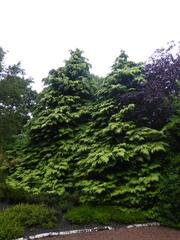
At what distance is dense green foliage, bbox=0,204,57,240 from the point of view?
9195 mm

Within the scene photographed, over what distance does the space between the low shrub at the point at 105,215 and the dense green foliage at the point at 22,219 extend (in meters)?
0.71

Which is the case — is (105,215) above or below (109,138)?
below

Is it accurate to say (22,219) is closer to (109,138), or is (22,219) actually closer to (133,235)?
(133,235)

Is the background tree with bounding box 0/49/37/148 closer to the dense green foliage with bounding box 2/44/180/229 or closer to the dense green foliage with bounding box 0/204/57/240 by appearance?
the dense green foliage with bounding box 2/44/180/229

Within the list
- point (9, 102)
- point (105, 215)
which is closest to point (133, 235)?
point (105, 215)

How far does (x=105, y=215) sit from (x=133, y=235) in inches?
53.0

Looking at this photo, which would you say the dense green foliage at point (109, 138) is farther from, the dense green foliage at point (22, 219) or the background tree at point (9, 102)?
the dense green foliage at point (22, 219)

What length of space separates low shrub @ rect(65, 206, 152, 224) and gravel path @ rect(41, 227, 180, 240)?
634mm

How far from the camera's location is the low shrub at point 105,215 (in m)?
10.8

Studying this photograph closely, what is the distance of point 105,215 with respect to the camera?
11.1m

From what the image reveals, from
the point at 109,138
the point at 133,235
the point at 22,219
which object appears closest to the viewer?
the point at 133,235

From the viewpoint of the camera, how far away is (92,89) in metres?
18.3

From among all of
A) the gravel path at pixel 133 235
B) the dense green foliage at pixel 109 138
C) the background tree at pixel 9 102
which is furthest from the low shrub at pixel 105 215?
the background tree at pixel 9 102

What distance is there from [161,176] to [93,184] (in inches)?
99.2
